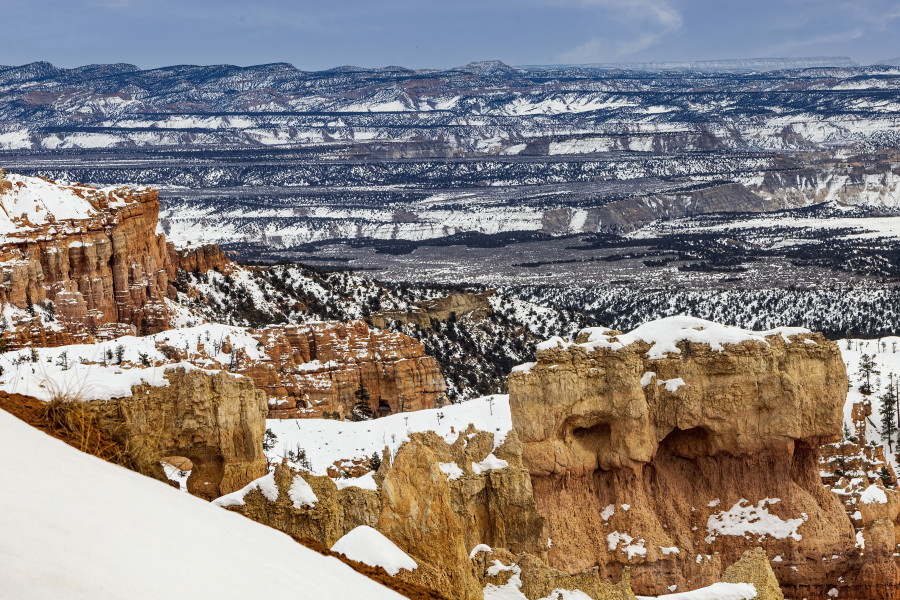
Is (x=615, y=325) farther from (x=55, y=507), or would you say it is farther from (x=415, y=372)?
(x=55, y=507)

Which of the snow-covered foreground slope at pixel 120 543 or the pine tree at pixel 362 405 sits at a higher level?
the snow-covered foreground slope at pixel 120 543

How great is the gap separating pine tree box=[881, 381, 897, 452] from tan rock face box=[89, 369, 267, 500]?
3937cm

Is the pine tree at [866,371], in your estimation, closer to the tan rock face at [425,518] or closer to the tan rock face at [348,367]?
the tan rock face at [348,367]


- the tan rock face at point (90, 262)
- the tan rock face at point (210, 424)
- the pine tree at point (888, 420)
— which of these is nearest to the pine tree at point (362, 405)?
the tan rock face at point (90, 262)

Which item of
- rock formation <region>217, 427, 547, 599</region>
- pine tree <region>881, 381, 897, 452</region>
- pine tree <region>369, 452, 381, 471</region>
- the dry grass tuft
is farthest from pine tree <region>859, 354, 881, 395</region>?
the dry grass tuft

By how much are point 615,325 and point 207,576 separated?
141976 millimetres

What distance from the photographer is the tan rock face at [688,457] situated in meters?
39.7

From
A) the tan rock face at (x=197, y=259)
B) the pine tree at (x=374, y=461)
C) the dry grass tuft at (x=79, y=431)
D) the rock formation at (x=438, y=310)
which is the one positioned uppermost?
the dry grass tuft at (x=79, y=431)

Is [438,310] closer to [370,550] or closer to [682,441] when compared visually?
[682,441]

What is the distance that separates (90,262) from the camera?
94438 millimetres

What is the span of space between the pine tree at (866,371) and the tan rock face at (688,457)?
28.3m

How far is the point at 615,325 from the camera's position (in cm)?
15150

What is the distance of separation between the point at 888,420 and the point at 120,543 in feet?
195

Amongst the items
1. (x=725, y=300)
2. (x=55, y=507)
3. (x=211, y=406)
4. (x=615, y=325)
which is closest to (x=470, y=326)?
(x=615, y=325)
